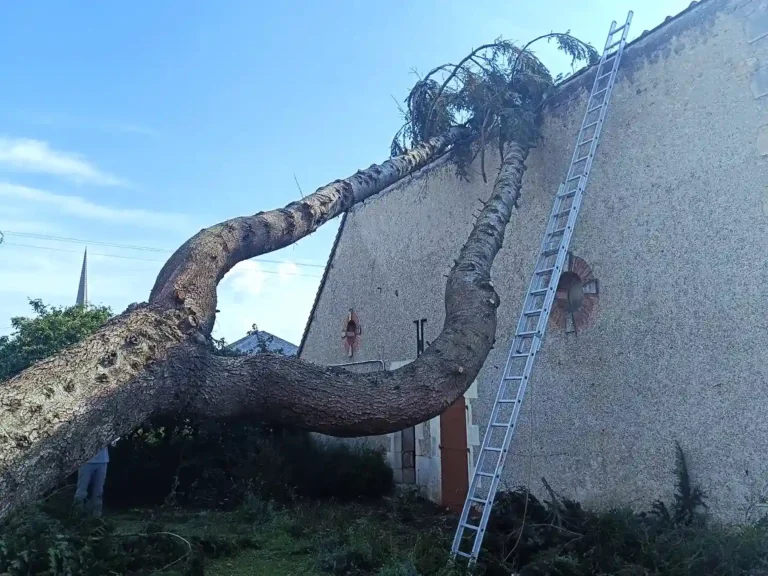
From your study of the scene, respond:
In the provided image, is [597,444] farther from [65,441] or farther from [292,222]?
[65,441]

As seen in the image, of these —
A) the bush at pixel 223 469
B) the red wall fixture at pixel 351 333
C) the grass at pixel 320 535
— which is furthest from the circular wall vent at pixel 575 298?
the red wall fixture at pixel 351 333

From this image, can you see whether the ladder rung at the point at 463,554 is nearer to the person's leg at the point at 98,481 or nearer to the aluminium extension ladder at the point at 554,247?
the aluminium extension ladder at the point at 554,247

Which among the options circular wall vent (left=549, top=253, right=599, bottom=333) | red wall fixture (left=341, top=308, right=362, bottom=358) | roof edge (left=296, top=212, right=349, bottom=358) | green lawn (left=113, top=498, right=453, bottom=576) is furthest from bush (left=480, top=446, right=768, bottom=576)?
roof edge (left=296, top=212, right=349, bottom=358)

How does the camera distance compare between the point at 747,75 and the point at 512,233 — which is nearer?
the point at 747,75

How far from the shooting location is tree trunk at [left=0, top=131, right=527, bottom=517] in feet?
8.53

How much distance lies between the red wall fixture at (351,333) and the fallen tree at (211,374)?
4.08 metres

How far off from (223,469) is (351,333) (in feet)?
9.19

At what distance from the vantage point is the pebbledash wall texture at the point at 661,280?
4.71 m

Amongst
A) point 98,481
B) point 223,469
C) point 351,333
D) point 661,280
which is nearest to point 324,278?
point 351,333

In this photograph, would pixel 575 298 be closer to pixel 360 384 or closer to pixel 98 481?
pixel 360 384

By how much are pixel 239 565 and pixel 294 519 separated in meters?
1.56

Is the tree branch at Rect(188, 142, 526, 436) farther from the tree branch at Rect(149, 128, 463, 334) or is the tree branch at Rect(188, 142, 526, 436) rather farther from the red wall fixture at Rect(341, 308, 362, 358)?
the red wall fixture at Rect(341, 308, 362, 358)

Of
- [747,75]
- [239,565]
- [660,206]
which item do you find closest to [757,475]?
[660,206]

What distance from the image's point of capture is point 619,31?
6.22m
